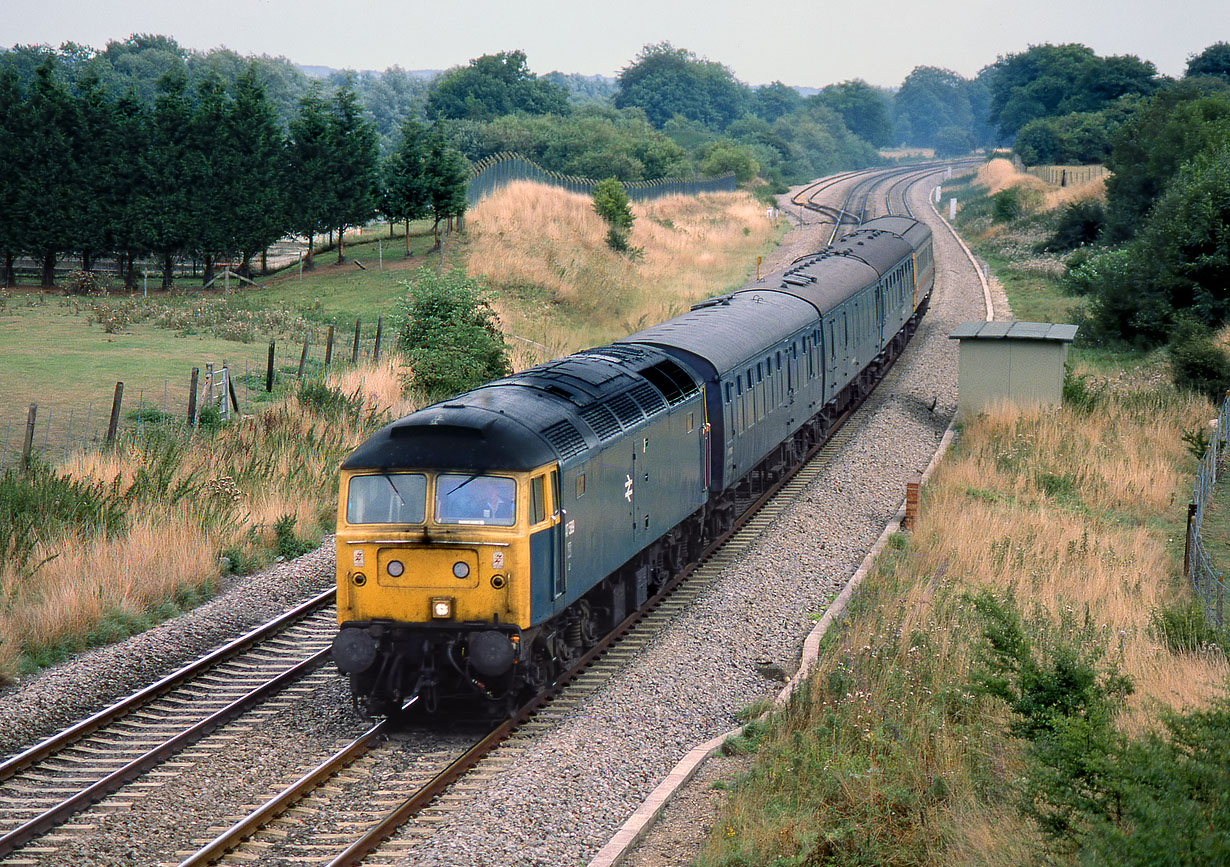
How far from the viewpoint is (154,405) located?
2536 centimetres

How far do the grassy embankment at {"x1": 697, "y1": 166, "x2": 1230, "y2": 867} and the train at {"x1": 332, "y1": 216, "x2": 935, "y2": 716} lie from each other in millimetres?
2515

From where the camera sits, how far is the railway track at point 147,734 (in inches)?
401

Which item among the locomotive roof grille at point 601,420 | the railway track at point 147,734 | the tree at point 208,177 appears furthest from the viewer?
the tree at point 208,177

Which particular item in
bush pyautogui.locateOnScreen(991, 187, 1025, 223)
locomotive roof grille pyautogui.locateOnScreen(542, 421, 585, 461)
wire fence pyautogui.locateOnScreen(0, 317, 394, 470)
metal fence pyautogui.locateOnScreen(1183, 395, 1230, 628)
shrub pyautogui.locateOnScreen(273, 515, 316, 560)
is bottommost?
shrub pyautogui.locateOnScreen(273, 515, 316, 560)

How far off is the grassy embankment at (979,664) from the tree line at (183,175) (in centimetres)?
2914

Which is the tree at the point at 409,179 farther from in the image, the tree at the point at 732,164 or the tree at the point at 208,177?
the tree at the point at 732,164

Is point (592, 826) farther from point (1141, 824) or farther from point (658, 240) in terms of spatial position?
point (658, 240)

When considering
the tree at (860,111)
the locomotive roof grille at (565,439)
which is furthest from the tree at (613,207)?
the tree at (860,111)

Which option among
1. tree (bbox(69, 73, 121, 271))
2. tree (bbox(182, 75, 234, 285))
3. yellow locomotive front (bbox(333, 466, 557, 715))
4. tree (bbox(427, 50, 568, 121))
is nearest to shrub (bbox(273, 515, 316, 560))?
yellow locomotive front (bbox(333, 466, 557, 715))

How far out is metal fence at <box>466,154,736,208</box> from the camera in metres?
50.8

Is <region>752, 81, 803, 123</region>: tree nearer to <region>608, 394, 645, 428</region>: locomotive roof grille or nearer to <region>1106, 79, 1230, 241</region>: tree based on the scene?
<region>1106, 79, 1230, 241</region>: tree

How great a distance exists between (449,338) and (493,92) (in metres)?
76.1

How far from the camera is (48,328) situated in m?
36.4

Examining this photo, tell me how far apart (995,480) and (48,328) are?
27.6 m
